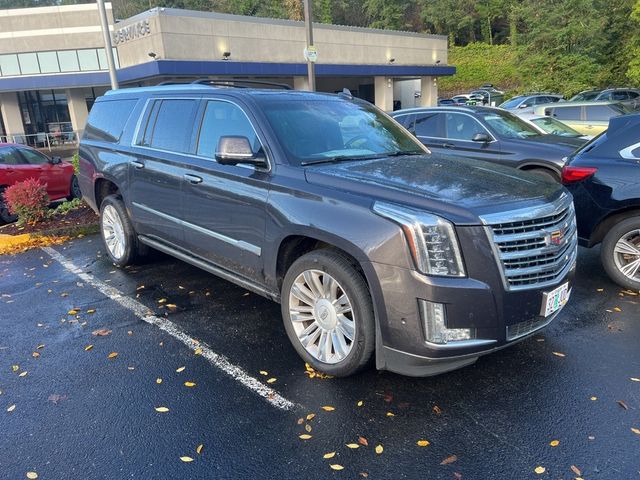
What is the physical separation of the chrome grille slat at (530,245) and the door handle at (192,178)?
2.57 meters

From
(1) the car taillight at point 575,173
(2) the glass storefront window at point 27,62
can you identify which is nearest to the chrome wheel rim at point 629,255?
(1) the car taillight at point 575,173

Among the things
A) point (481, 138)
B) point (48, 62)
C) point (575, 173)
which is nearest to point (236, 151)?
point (575, 173)

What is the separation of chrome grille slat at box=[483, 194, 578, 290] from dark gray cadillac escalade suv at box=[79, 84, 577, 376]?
0.01m

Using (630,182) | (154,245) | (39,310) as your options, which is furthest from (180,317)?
(630,182)

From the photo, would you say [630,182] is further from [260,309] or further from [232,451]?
[232,451]

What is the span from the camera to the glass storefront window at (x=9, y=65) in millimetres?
33938

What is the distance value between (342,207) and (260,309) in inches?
75.6

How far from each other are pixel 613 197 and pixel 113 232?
5.55 metres

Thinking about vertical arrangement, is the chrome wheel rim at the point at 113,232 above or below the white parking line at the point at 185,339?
above

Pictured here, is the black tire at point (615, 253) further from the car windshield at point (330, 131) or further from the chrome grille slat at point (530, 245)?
the car windshield at point (330, 131)

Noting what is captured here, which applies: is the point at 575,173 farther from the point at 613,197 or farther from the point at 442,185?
the point at 442,185

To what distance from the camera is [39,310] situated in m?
5.15

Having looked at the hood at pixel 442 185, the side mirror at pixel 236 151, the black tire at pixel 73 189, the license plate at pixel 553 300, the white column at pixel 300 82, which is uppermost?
the white column at pixel 300 82

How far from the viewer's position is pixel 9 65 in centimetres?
3403
